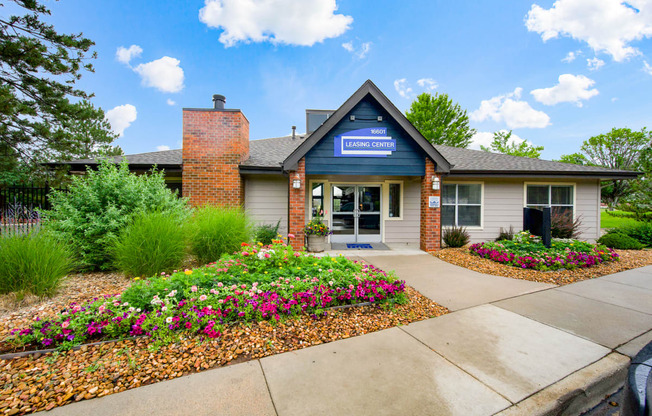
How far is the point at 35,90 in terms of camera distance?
1077 cm

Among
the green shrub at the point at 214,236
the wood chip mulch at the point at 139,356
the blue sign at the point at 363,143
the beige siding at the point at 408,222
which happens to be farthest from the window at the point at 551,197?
the green shrub at the point at 214,236

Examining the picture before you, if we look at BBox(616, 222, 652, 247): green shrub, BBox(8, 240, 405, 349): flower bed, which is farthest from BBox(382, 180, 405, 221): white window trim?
BBox(616, 222, 652, 247): green shrub

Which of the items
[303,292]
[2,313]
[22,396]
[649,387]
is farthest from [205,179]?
[649,387]

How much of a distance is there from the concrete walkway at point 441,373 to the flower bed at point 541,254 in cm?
213

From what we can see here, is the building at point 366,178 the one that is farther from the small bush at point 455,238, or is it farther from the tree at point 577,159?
the tree at point 577,159

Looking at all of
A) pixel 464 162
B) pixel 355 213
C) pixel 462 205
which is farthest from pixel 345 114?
pixel 462 205

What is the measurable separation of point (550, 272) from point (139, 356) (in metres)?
7.14

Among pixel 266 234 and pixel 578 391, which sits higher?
pixel 266 234

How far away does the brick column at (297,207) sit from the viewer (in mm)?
7613

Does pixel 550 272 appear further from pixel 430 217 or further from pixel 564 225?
pixel 564 225

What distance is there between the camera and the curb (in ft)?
6.48

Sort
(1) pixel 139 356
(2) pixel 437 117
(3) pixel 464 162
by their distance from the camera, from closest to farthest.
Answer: (1) pixel 139 356 < (3) pixel 464 162 < (2) pixel 437 117

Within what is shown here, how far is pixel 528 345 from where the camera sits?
9.29ft

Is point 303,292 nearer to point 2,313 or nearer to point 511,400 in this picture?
point 511,400
